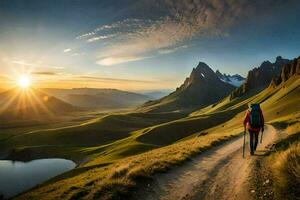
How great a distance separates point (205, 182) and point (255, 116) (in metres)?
7.15

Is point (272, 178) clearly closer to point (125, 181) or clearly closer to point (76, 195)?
point (125, 181)

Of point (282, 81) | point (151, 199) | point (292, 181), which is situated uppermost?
point (282, 81)

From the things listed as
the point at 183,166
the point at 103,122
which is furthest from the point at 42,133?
the point at 183,166

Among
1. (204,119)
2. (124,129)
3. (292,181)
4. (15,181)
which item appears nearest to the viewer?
(292,181)

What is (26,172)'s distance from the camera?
85250 mm

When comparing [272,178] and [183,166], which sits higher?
[183,166]

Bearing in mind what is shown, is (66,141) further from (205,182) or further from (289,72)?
(289,72)

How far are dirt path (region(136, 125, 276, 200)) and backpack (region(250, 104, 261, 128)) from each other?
2.21 metres

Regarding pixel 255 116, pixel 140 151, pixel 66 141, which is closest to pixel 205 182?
pixel 255 116

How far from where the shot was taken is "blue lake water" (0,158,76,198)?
64.0 metres

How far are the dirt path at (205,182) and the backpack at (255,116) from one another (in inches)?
87.2

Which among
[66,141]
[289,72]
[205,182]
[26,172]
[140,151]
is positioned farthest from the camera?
[289,72]

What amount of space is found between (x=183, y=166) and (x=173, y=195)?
600 centimetres

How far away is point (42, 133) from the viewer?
152250 mm
